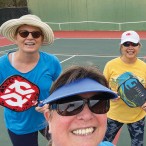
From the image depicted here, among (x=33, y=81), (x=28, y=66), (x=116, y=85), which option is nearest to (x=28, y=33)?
(x=28, y=66)

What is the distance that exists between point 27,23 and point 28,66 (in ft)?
1.44

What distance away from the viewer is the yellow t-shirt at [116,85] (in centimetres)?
351

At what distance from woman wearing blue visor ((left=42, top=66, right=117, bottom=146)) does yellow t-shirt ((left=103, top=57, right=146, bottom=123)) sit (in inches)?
78.7

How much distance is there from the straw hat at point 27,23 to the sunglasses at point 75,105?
5.41ft

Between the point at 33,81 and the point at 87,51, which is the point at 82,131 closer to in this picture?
the point at 33,81

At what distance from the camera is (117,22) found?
20.7 m

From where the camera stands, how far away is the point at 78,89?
1411 millimetres

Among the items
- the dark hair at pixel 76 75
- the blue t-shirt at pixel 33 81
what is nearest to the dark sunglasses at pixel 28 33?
the blue t-shirt at pixel 33 81

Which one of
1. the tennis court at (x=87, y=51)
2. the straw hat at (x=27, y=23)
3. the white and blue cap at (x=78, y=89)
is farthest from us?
the tennis court at (x=87, y=51)

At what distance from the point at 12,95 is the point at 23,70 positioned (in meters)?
0.28

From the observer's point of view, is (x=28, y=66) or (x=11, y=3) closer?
(x=28, y=66)

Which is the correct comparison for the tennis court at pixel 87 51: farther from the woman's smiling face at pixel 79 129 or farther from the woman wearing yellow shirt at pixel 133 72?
the woman's smiling face at pixel 79 129

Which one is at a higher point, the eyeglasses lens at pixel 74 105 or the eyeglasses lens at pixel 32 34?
the eyeglasses lens at pixel 32 34

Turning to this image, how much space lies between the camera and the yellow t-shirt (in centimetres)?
351
